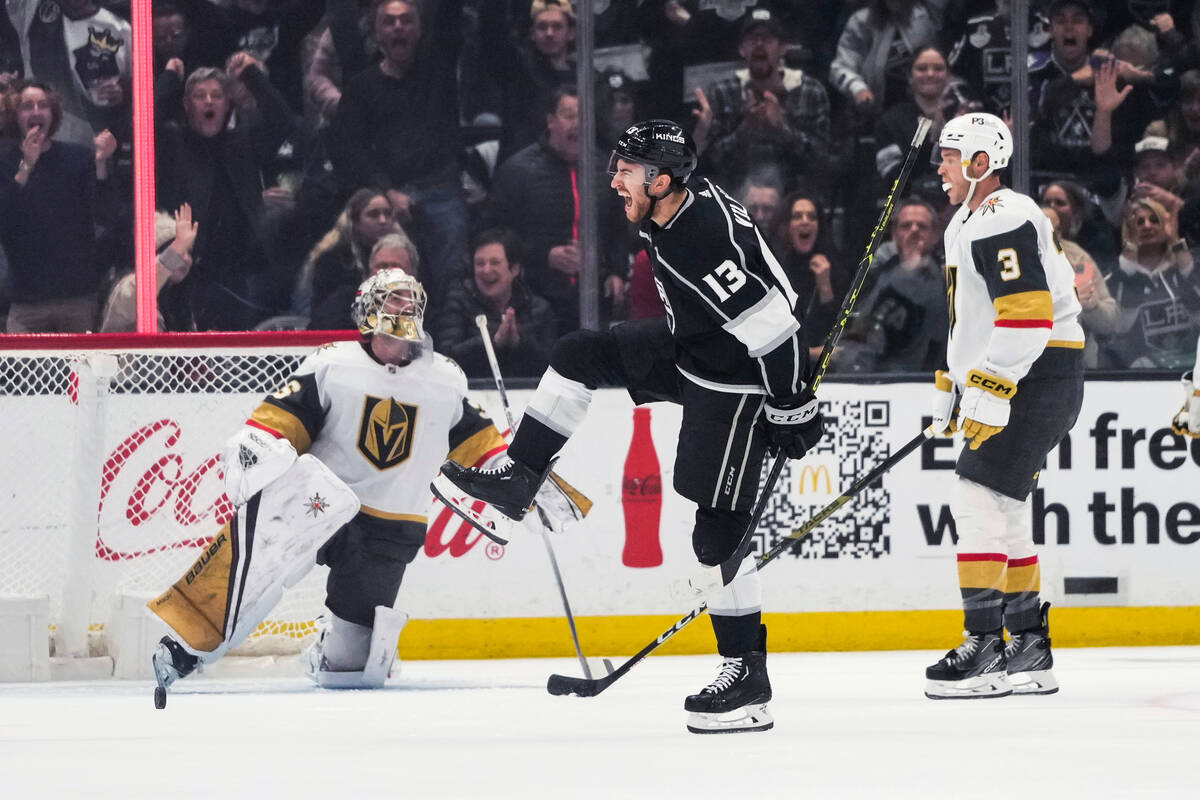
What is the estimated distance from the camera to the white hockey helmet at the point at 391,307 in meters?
4.55

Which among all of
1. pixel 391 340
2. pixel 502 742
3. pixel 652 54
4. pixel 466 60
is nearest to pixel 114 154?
pixel 466 60

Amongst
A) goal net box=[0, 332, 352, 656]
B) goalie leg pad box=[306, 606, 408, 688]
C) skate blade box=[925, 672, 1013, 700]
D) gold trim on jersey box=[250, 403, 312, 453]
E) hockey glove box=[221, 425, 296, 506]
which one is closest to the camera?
skate blade box=[925, 672, 1013, 700]

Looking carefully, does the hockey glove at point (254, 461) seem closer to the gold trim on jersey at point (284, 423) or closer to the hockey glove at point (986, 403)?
the gold trim on jersey at point (284, 423)

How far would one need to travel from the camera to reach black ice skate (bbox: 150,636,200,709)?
4258 millimetres

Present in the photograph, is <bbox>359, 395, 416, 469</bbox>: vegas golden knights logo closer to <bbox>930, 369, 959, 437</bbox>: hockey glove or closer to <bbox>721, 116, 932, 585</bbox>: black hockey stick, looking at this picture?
<bbox>721, 116, 932, 585</bbox>: black hockey stick

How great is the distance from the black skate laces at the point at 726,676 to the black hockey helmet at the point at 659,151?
93cm

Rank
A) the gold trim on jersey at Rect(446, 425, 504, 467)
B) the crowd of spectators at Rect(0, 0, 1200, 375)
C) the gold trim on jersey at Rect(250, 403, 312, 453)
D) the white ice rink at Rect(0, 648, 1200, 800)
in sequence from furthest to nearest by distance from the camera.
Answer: the crowd of spectators at Rect(0, 0, 1200, 375), the gold trim on jersey at Rect(446, 425, 504, 467), the gold trim on jersey at Rect(250, 403, 312, 453), the white ice rink at Rect(0, 648, 1200, 800)

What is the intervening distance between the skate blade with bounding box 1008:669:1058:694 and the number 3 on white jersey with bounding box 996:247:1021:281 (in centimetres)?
90

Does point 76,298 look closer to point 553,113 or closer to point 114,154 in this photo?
point 114,154

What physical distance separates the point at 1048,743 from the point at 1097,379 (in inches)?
94.3

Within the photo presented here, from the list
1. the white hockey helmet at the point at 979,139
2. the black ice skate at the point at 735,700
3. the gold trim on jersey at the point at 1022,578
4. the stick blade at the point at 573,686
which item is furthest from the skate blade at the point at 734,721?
the white hockey helmet at the point at 979,139

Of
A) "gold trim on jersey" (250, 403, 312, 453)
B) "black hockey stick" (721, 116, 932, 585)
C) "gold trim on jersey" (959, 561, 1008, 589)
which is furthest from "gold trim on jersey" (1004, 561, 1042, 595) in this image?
"gold trim on jersey" (250, 403, 312, 453)

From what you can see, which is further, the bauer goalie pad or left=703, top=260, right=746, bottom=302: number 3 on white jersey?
the bauer goalie pad

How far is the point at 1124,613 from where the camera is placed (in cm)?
563
